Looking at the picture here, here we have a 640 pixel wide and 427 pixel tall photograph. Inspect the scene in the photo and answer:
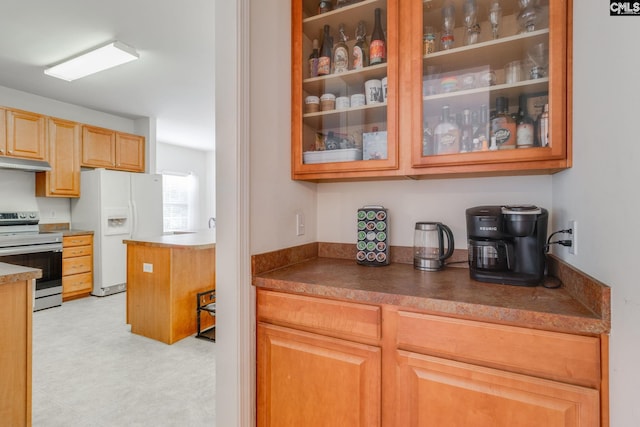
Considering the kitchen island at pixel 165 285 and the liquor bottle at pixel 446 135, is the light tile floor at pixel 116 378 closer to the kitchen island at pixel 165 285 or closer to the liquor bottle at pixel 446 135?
the kitchen island at pixel 165 285

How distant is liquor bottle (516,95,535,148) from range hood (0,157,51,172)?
15.4 ft

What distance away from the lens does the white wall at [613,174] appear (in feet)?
2.30

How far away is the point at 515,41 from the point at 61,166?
16.1 ft

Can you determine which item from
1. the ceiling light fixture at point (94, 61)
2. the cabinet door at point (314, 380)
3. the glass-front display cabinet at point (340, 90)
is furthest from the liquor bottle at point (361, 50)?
the ceiling light fixture at point (94, 61)

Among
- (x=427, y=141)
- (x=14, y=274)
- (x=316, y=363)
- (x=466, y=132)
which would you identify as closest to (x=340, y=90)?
(x=427, y=141)

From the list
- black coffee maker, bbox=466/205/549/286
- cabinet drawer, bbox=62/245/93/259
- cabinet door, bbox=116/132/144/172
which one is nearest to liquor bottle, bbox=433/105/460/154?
black coffee maker, bbox=466/205/549/286

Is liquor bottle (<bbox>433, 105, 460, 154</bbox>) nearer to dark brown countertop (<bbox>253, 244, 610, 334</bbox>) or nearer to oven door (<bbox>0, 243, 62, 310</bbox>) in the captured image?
dark brown countertop (<bbox>253, 244, 610, 334</bbox>)

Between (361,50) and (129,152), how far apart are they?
4.43 meters

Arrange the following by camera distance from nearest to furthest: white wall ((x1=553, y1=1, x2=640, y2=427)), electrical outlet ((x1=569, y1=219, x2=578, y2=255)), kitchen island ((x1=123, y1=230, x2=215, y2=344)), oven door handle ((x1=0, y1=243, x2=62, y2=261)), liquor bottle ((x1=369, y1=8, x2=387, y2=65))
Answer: white wall ((x1=553, y1=1, x2=640, y2=427)) < electrical outlet ((x1=569, y1=219, x2=578, y2=255)) < liquor bottle ((x1=369, y1=8, x2=387, y2=65)) < kitchen island ((x1=123, y1=230, x2=215, y2=344)) < oven door handle ((x1=0, y1=243, x2=62, y2=261))

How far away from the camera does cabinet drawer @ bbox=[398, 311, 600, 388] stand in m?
0.82

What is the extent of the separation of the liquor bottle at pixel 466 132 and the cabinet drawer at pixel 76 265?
4622mm

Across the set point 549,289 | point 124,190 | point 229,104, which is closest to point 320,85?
point 229,104

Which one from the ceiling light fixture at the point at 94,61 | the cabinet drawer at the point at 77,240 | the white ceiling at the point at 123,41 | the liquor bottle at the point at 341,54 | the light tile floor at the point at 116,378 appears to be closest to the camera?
the liquor bottle at the point at 341,54

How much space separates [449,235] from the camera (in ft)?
4.38
